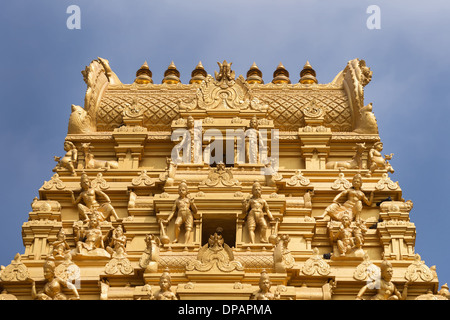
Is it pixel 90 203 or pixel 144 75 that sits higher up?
pixel 144 75

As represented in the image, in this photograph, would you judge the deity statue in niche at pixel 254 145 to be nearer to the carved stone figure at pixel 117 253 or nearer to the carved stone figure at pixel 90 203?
the carved stone figure at pixel 90 203

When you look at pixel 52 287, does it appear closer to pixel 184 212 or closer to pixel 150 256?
pixel 150 256

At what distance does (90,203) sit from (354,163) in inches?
342

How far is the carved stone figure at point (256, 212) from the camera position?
3362 cm

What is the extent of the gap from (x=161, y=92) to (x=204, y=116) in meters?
3.65

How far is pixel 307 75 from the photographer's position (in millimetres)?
47125

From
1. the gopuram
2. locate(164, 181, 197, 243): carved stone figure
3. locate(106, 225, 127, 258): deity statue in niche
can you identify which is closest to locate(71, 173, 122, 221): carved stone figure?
the gopuram

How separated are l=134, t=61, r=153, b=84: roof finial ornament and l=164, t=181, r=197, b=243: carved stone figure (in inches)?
493

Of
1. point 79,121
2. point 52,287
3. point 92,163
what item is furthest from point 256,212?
point 79,121

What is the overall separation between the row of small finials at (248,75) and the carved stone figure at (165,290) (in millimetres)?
17034

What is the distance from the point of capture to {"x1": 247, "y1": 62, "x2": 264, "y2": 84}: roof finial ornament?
47.2 m
